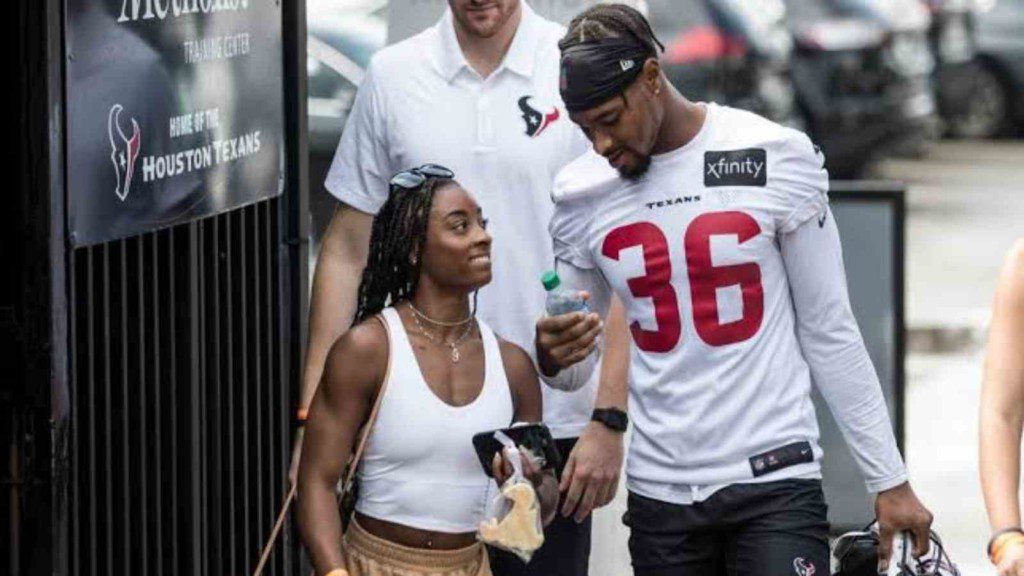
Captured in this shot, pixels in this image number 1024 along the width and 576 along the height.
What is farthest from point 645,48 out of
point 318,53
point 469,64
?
point 318,53

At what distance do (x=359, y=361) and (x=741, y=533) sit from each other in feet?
3.15

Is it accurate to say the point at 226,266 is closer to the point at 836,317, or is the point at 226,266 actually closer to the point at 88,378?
the point at 88,378

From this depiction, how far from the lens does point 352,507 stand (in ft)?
17.8

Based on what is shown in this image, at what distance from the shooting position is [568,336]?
5.41 meters

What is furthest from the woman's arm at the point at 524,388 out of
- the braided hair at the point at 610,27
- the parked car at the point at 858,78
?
the parked car at the point at 858,78

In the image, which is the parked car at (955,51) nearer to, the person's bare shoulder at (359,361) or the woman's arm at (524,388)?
the woman's arm at (524,388)

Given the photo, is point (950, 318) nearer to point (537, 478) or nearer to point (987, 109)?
point (537, 478)

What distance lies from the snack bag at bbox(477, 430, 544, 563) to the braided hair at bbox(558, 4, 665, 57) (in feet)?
3.13

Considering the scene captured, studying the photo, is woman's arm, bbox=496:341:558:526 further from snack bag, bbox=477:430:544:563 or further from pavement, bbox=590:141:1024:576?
pavement, bbox=590:141:1024:576

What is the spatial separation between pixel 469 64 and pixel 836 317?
45.2 inches

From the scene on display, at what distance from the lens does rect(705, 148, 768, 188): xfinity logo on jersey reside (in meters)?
5.52

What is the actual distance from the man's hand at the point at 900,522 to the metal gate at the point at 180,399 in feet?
5.27

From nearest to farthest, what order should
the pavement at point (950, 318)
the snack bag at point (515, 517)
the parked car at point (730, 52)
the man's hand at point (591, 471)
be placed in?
the snack bag at point (515, 517) → the man's hand at point (591, 471) → the pavement at point (950, 318) → the parked car at point (730, 52)

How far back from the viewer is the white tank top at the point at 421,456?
208 inches
